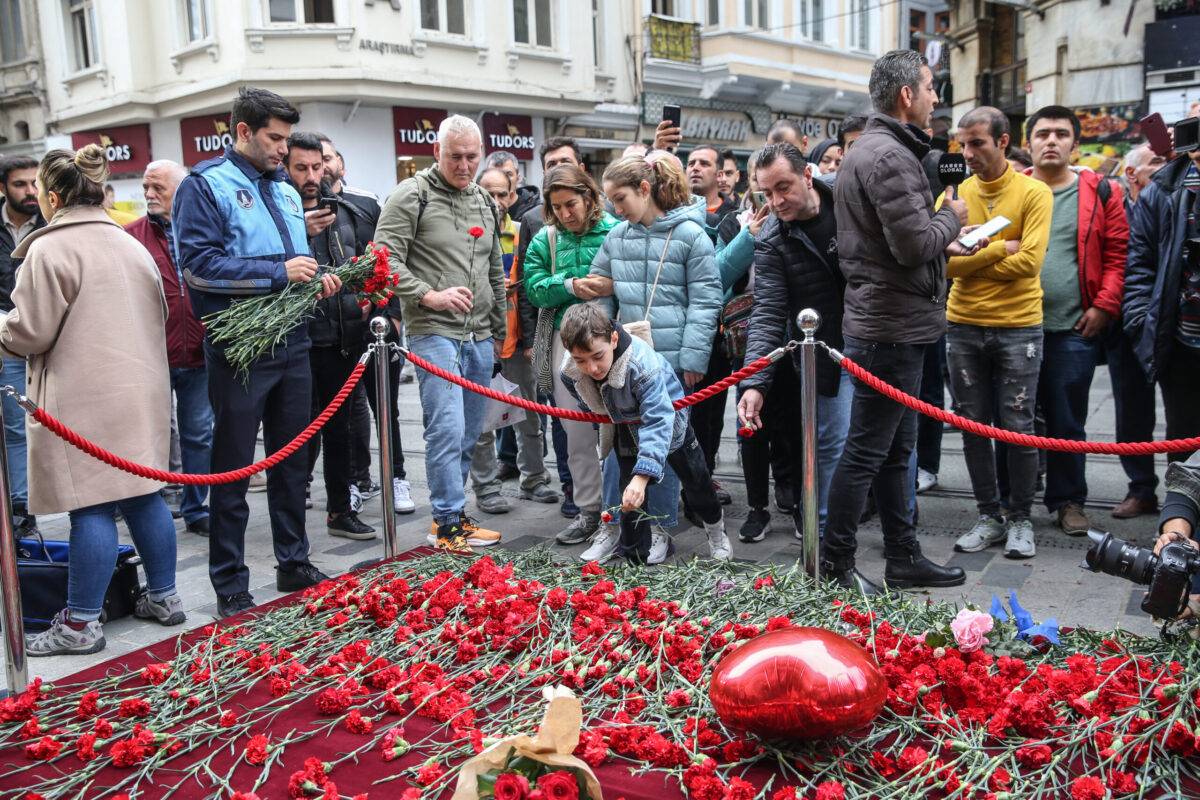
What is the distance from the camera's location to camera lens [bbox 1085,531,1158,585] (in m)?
2.81

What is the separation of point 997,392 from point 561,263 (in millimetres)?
2363

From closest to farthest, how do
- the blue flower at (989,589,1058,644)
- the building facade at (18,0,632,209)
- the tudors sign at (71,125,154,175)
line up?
the blue flower at (989,589,1058,644) < the building facade at (18,0,632,209) < the tudors sign at (71,125,154,175)

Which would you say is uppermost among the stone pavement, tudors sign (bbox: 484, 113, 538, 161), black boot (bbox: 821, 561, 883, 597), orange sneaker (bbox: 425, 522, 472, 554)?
tudors sign (bbox: 484, 113, 538, 161)

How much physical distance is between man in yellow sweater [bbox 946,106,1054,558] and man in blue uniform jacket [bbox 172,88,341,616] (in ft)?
10.1

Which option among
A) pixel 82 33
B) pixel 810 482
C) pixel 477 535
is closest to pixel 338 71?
pixel 82 33

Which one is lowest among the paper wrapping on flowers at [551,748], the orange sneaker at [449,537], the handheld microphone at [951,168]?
the orange sneaker at [449,537]

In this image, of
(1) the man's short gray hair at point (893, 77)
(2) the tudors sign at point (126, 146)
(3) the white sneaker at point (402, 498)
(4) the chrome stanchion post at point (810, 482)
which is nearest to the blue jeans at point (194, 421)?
(3) the white sneaker at point (402, 498)

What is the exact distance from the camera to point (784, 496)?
6102 mm

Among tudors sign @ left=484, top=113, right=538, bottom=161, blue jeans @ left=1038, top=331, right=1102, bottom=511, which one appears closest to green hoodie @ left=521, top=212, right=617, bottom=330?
blue jeans @ left=1038, top=331, right=1102, bottom=511

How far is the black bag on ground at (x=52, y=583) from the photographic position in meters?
4.66

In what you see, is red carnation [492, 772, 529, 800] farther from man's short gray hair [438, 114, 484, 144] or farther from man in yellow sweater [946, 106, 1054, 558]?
man's short gray hair [438, 114, 484, 144]

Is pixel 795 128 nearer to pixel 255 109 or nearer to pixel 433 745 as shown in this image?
pixel 255 109

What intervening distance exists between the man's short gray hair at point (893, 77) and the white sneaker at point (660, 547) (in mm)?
2288

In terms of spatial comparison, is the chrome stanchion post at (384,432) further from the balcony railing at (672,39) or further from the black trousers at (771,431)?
the balcony railing at (672,39)
